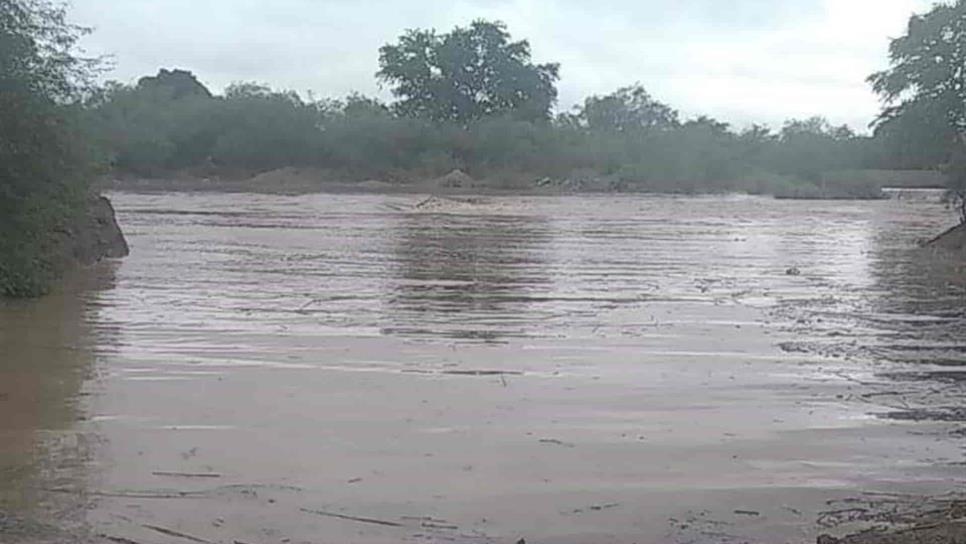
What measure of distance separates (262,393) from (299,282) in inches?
494

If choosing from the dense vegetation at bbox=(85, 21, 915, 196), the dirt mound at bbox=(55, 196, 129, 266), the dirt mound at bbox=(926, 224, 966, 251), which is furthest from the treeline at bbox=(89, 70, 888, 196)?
the dirt mound at bbox=(55, 196, 129, 266)

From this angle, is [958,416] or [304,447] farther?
[958,416]

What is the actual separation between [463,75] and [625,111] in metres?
27.4

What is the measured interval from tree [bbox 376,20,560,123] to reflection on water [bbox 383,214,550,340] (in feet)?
250

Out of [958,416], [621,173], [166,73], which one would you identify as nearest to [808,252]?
[958,416]

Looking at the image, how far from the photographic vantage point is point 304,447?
439 inches

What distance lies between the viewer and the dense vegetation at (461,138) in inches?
4124

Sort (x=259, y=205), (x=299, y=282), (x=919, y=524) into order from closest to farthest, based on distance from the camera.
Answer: (x=919, y=524) → (x=299, y=282) → (x=259, y=205)

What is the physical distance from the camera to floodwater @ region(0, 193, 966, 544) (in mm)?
9250

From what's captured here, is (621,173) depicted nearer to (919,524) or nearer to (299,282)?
(299,282)

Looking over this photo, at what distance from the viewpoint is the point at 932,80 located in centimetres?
4509

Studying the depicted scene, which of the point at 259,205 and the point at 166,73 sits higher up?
the point at 166,73

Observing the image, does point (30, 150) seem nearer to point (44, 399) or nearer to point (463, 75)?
point (44, 399)

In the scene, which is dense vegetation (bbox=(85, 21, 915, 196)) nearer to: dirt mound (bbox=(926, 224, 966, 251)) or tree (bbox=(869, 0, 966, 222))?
tree (bbox=(869, 0, 966, 222))
